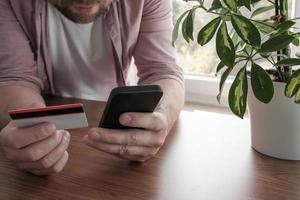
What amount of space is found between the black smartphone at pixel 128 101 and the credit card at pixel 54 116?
0.16ft

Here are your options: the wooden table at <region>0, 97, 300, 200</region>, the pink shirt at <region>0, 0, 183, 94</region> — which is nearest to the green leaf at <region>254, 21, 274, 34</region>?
the wooden table at <region>0, 97, 300, 200</region>

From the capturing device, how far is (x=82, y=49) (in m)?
1.03

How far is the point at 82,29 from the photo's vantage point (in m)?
1.01

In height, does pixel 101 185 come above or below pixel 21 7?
below

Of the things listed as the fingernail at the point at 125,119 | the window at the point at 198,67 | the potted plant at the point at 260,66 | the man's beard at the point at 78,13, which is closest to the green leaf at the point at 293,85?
the potted plant at the point at 260,66

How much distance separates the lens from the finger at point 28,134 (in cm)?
54

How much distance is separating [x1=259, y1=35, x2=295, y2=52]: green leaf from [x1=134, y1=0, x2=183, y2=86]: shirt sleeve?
0.41m

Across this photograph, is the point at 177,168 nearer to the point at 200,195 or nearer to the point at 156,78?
the point at 200,195

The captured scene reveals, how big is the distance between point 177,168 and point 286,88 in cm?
21

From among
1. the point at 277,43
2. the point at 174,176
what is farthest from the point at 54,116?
the point at 277,43

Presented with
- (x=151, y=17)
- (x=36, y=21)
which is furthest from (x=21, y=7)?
(x=151, y=17)

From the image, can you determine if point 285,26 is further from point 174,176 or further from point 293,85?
point 174,176

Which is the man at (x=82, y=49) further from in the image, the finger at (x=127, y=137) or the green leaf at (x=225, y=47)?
the green leaf at (x=225, y=47)

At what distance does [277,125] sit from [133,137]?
24 cm
